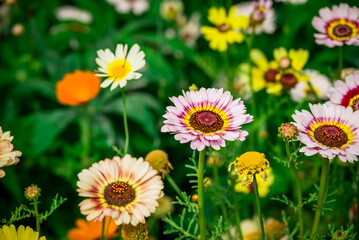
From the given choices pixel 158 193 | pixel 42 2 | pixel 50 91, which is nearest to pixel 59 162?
pixel 50 91

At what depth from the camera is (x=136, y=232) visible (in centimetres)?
42

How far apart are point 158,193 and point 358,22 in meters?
0.41

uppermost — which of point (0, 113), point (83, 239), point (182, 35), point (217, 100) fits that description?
point (182, 35)

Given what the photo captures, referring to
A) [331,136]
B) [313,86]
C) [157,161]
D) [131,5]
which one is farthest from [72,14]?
[331,136]

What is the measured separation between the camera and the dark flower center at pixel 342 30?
0.57m

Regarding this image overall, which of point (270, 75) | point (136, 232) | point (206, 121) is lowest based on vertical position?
point (136, 232)

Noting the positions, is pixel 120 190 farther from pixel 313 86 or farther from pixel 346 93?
pixel 313 86

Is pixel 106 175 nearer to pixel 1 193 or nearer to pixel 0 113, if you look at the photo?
pixel 1 193

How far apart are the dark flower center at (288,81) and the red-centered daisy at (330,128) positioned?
203 mm

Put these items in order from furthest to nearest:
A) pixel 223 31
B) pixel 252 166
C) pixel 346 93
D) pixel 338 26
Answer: pixel 223 31
pixel 338 26
pixel 346 93
pixel 252 166

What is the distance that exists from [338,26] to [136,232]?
418 mm

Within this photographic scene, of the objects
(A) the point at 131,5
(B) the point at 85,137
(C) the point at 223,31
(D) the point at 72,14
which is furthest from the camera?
(D) the point at 72,14

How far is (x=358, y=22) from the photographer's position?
598 mm

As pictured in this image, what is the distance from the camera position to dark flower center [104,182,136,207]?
0.42m
